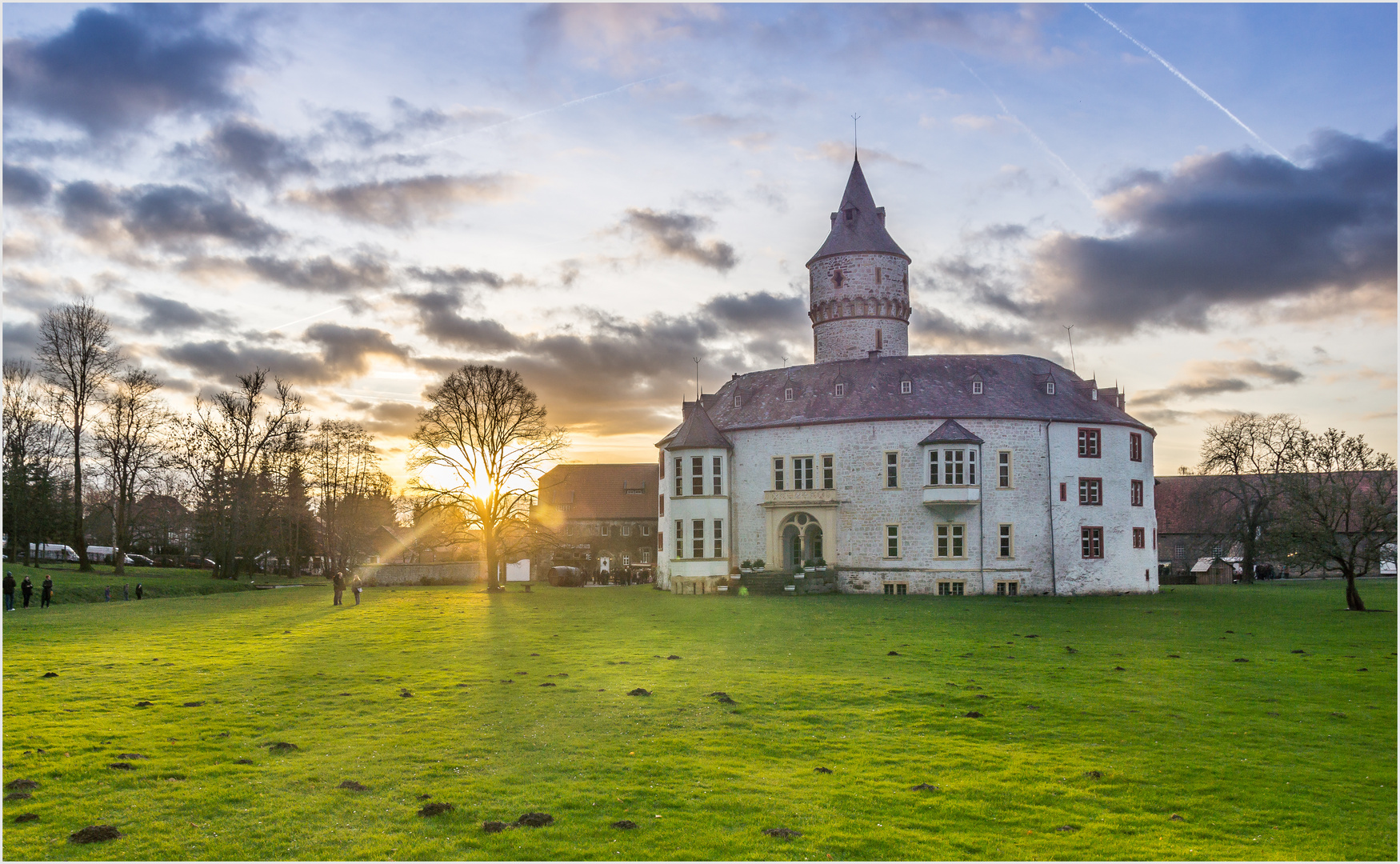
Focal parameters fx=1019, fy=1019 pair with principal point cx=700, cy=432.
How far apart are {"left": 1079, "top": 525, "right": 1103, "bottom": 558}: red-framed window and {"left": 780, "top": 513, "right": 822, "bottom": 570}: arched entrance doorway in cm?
1375

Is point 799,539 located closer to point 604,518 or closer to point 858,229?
point 858,229

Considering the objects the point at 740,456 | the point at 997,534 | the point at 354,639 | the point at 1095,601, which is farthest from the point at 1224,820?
the point at 740,456

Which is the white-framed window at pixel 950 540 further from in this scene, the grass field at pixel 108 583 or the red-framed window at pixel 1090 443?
the grass field at pixel 108 583

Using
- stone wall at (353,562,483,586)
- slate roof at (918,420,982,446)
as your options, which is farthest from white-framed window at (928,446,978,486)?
stone wall at (353,562,483,586)

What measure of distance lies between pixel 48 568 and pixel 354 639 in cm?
4780

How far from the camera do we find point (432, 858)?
1007 centimetres

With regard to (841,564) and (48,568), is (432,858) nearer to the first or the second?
(841,564)

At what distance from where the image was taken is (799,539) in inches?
2247

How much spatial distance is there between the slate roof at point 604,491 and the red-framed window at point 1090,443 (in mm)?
38361

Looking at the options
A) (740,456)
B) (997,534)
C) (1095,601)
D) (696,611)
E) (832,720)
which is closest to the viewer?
(832,720)

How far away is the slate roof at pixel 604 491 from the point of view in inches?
3339

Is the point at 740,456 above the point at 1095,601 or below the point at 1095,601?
above

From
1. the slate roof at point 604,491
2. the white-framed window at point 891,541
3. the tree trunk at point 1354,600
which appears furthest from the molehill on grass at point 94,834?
the slate roof at point 604,491

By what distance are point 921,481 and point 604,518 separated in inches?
1468
